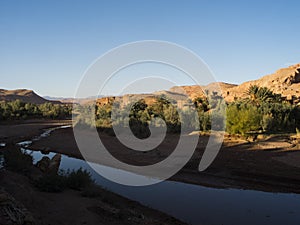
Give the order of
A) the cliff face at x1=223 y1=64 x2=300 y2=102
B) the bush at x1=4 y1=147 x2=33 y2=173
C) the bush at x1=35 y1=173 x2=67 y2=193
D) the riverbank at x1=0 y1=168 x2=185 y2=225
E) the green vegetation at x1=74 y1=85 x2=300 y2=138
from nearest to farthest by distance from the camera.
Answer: the riverbank at x1=0 y1=168 x2=185 y2=225, the bush at x1=35 y1=173 x2=67 y2=193, the bush at x1=4 y1=147 x2=33 y2=173, the green vegetation at x1=74 y1=85 x2=300 y2=138, the cliff face at x1=223 y1=64 x2=300 y2=102

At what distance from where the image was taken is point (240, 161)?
640 inches

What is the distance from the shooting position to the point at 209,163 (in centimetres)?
1611

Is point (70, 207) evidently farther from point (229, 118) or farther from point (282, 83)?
point (282, 83)

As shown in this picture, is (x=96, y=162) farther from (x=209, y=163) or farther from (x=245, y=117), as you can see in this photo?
(x=245, y=117)

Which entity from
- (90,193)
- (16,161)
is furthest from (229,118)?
(90,193)

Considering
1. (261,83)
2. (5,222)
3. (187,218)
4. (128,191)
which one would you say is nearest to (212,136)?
(128,191)

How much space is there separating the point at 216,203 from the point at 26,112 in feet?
174

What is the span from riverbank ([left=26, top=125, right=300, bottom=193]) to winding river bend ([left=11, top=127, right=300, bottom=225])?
817 millimetres

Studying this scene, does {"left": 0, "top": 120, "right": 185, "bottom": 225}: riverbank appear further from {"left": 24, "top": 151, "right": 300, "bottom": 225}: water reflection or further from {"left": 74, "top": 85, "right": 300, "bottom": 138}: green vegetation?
{"left": 74, "top": 85, "right": 300, "bottom": 138}: green vegetation

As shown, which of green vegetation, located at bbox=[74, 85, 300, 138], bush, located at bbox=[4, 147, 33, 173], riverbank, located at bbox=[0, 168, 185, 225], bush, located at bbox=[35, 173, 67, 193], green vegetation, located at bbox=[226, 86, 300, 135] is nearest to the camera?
riverbank, located at bbox=[0, 168, 185, 225]

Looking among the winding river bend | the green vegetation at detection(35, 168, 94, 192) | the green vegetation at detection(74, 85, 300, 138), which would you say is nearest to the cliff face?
the green vegetation at detection(74, 85, 300, 138)

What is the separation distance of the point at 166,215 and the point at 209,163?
7.92 metres

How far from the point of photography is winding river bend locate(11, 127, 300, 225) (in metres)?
8.59

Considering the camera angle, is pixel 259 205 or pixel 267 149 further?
pixel 267 149
